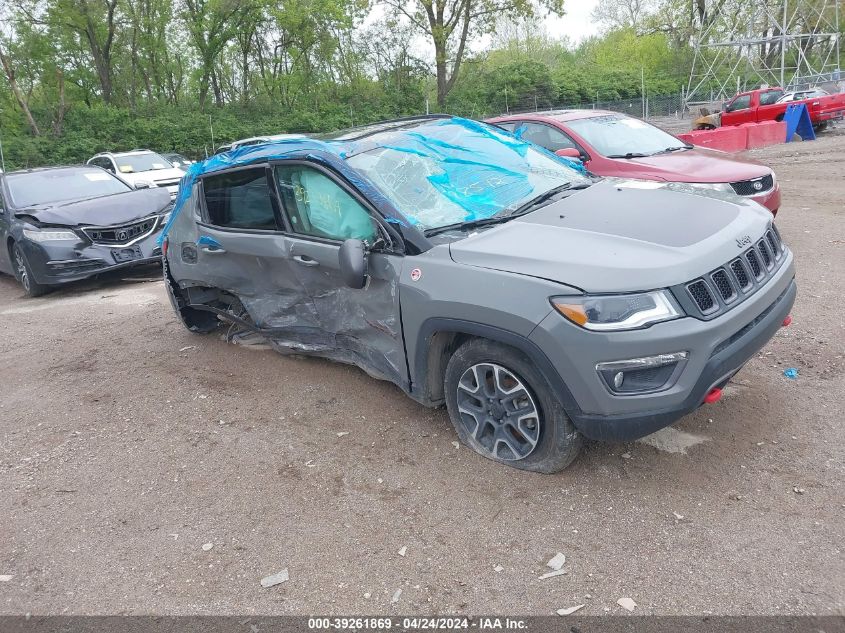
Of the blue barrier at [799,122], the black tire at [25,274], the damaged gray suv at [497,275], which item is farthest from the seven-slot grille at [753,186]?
the blue barrier at [799,122]

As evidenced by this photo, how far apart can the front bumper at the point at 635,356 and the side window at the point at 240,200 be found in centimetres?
224

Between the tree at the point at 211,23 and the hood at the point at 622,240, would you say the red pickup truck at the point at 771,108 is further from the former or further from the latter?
the tree at the point at 211,23

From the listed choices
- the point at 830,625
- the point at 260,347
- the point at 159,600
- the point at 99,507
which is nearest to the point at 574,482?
the point at 830,625

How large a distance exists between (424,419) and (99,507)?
6.13ft

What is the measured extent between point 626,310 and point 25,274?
26.7ft

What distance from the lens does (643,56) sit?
54094 millimetres

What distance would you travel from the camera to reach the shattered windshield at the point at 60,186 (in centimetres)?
887

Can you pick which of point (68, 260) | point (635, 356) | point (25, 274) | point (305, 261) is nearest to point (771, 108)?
point (68, 260)

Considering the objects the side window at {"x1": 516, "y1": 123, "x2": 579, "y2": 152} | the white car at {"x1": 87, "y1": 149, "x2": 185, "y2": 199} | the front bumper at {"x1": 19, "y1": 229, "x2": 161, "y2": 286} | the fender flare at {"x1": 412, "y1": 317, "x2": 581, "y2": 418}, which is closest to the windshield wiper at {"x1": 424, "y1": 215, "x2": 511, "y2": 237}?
the fender flare at {"x1": 412, "y1": 317, "x2": 581, "y2": 418}

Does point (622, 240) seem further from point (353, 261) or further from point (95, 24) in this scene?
point (95, 24)

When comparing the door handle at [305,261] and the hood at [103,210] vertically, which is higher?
the hood at [103,210]

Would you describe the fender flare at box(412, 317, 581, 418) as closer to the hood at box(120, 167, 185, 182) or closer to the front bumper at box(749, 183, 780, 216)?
the front bumper at box(749, 183, 780, 216)

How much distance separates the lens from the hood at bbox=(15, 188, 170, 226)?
8.23m

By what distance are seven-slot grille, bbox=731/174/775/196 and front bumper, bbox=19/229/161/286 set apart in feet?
22.7
